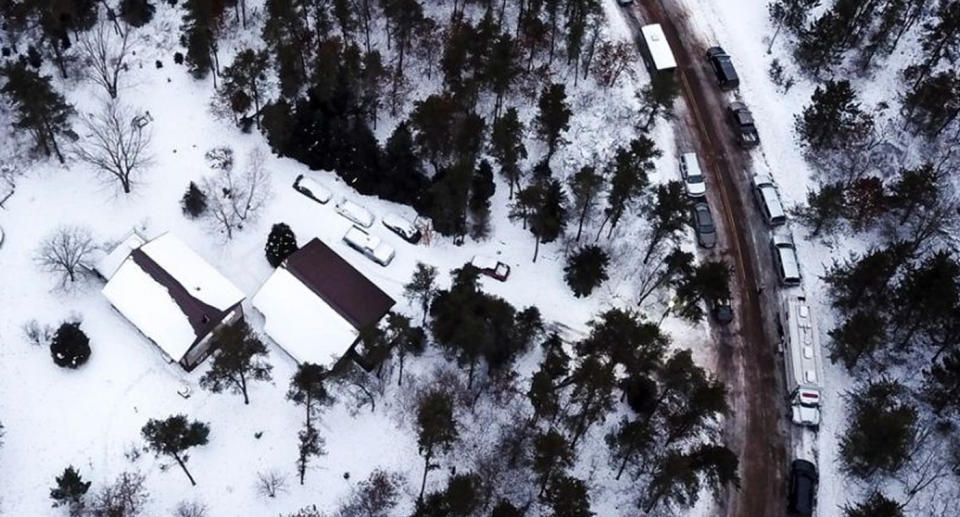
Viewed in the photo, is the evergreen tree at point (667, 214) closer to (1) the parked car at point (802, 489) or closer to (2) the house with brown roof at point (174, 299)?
(1) the parked car at point (802, 489)

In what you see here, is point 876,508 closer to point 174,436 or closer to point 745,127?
point 745,127

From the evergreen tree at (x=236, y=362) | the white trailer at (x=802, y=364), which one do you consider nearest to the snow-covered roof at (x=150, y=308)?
the evergreen tree at (x=236, y=362)

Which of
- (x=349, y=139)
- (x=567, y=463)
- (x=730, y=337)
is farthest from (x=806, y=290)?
(x=349, y=139)

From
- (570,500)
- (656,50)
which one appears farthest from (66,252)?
(656,50)

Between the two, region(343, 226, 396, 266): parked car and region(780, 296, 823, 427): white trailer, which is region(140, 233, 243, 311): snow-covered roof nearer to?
region(343, 226, 396, 266): parked car

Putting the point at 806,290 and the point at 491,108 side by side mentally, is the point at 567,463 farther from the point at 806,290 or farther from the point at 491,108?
the point at 491,108
